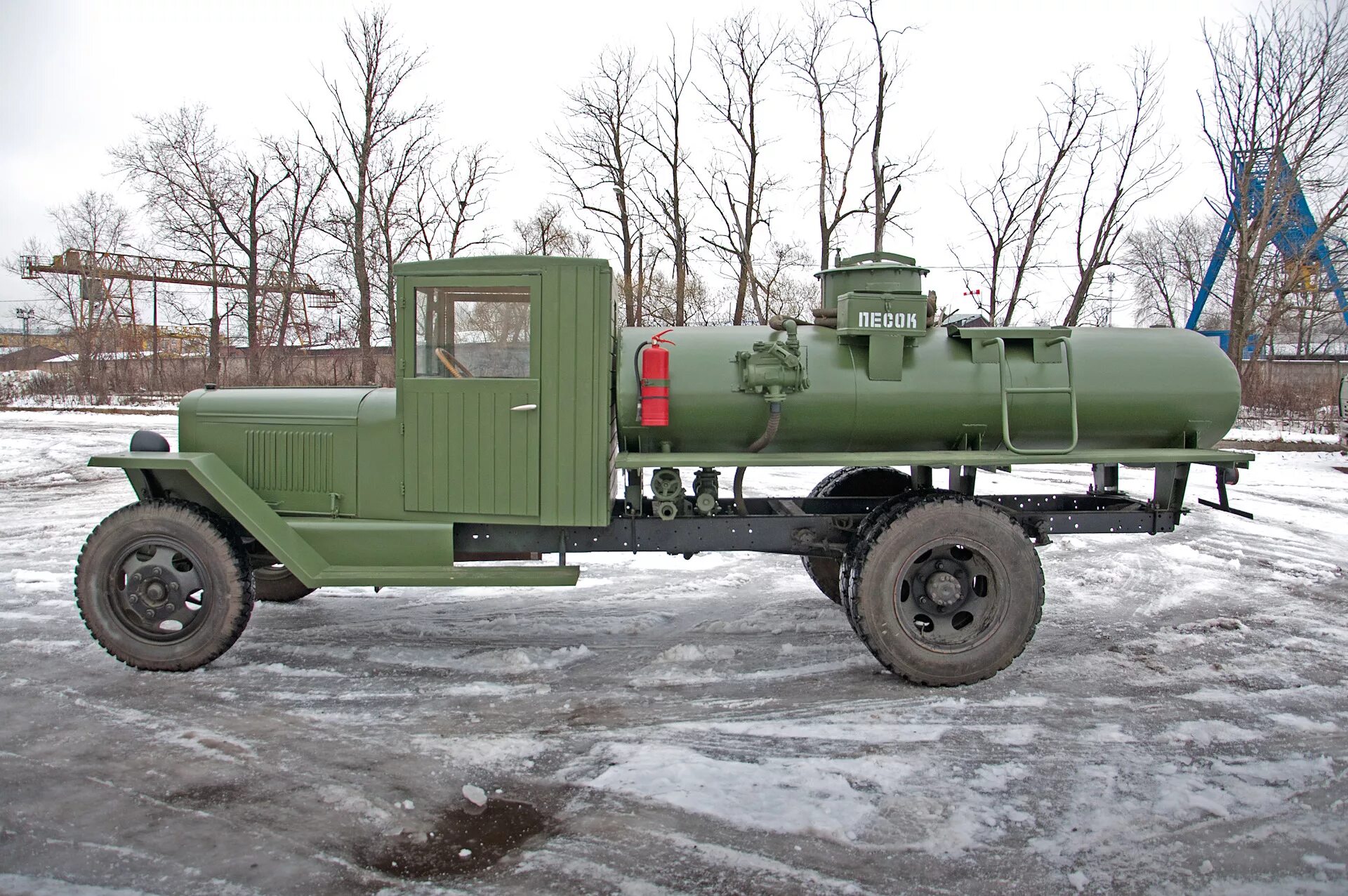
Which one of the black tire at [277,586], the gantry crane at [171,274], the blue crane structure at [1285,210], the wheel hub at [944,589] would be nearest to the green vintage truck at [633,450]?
the wheel hub at [944,589]

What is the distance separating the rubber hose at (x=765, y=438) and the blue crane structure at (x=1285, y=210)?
1720 centimetres

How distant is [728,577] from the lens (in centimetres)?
667

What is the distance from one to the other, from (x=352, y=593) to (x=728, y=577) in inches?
118

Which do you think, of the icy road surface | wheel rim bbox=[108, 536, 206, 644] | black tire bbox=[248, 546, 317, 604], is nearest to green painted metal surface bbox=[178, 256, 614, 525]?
wheel rim bbox=[108, 536, 206, 644]

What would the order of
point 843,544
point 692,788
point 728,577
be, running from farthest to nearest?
1. point 728,577
2. point 843,544
3. point 692,788

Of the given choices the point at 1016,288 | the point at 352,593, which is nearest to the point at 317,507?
the point at 352,593

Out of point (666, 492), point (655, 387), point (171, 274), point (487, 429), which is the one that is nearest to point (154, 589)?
point (487, 429)

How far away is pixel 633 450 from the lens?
4.85m

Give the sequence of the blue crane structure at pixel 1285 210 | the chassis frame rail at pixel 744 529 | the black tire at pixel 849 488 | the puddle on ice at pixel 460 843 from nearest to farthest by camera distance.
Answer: the puddle on ice at pixel 460 843
the chassis frame rail at pixel 744 529
the black tire at pixel 849 488
the blue crane structure at pixel 1285 210

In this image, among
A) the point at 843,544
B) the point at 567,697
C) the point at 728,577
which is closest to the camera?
the point at 567,697

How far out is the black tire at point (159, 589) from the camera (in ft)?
14.4

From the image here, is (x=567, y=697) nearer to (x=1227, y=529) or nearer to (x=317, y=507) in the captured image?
(x=317, y=507)

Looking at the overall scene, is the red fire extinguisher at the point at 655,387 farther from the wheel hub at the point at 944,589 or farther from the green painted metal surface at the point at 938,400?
the wheel hub at the point at 944,589

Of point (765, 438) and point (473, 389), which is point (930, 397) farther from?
point (473, 389)
